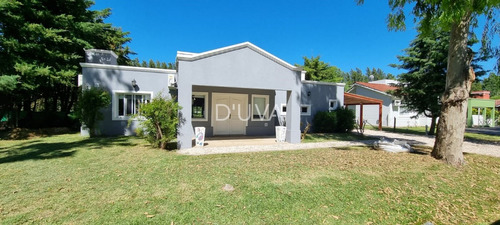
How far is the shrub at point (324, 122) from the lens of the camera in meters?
14.0

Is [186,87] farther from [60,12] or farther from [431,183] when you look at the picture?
[60,12]

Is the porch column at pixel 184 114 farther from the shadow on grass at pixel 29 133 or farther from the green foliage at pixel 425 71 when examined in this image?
the green foliage at pixel 425 71

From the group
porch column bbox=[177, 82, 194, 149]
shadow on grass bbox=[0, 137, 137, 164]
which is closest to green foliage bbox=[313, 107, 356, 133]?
porch column bbox=[177, 82, 194, 149]

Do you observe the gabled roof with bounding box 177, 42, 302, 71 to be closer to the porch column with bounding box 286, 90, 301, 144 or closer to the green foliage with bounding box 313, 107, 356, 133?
the porch column with bounding box 286, 90, 301, 144

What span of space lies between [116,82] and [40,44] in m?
5.68

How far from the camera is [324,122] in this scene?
14.0 m

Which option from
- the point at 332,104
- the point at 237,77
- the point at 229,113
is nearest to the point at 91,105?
the point at 229,113

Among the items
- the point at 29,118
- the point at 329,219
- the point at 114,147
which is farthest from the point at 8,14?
the point at 329,219

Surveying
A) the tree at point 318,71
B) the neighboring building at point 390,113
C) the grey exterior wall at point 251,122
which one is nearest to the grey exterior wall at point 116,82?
the grey exterior wall at point 251,122

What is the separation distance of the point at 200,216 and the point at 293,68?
323 inches

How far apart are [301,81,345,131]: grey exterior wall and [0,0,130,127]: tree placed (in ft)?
47.5

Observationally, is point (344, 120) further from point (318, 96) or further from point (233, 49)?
point (233, 49)

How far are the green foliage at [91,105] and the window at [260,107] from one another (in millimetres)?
7592

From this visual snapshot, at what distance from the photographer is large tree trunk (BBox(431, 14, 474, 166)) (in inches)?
255
